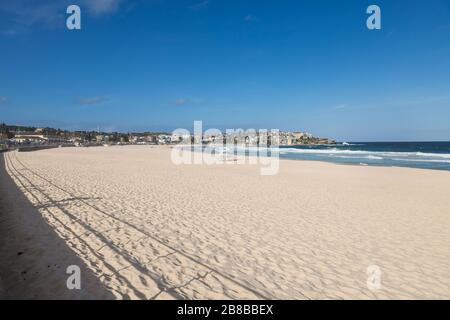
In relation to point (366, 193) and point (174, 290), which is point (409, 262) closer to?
point (174, 290)

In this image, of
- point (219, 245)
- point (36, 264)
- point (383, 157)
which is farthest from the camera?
point (383, 157)

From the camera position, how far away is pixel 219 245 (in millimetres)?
6016

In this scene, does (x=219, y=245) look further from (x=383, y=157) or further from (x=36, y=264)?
(x=383, y=157)

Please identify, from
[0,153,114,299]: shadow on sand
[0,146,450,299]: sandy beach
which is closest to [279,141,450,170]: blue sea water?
[0,146,450,299]: sandy beach

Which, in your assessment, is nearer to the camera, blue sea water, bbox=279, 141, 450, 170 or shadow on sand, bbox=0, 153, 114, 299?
shadow on sand, bbox=0, 153, 114, 299

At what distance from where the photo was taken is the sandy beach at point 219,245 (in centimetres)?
431

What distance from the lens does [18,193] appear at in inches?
412

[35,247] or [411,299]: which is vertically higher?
[35,247]

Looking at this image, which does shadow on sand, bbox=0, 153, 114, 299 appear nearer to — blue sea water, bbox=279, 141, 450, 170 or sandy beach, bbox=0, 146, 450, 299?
sandy beach, bbox=0, 146, 450, 299

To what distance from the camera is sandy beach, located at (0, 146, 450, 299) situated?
4312mm

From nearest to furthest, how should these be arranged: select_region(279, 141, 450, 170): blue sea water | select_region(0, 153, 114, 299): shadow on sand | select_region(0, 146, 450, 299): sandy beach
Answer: select_region(0, 153, 114, 299): shadow on sand, select_region(0, 146, 450, 299): sandy beach, select_region(279, 141, 450, 170): blue sea water

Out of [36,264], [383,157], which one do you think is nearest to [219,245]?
[36,264]
